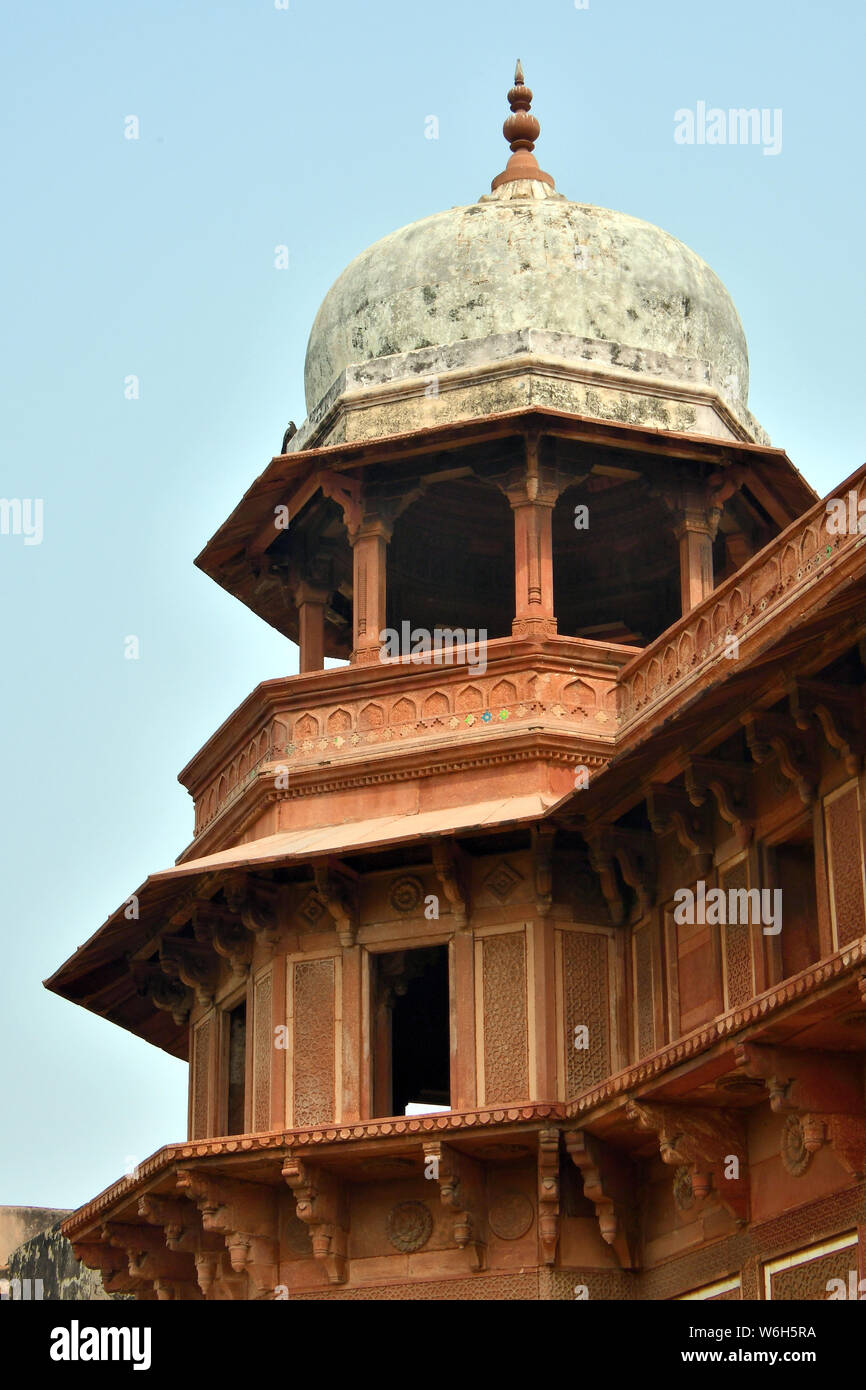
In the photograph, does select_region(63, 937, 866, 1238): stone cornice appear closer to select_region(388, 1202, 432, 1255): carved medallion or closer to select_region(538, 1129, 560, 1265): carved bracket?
select_region(538, 1129, 560, 1265): carved bracket

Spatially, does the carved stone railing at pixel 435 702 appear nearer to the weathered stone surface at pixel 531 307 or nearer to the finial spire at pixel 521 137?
the weathered stone surface at pixel 531 307

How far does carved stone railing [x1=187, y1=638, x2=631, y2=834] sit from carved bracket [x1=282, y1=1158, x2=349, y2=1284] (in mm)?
3097

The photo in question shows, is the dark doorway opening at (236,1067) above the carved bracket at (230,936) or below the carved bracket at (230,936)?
below

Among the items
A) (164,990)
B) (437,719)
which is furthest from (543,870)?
(164,990)

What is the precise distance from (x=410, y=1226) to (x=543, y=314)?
741cm

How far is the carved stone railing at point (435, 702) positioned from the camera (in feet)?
61.7

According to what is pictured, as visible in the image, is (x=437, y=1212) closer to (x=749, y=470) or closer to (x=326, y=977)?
(x=326, y=977)

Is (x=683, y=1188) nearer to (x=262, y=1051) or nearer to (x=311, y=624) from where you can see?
(x=262, y=1051)

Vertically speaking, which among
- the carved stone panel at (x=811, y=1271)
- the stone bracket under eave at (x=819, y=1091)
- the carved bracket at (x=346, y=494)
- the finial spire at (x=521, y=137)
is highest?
the finial spire at (x=521, y=137)

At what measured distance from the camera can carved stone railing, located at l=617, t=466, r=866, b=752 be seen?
50.1 feet

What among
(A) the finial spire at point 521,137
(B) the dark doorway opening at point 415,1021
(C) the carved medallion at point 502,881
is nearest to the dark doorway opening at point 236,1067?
(B) the dark doorway opening at point 415,1021

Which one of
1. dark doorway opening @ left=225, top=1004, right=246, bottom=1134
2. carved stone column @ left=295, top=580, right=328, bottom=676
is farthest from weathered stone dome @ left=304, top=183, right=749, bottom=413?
dark doorway opening @ left=225, top=1004, right=246, bottom=1134

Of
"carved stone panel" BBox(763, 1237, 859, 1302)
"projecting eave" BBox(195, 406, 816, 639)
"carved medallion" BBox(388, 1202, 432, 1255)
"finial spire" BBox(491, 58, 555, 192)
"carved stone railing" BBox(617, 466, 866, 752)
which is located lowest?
"carved stone panel" BBox(763, 1237, 859, 1302)

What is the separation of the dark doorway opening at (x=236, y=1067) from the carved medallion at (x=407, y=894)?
6.20 feet
